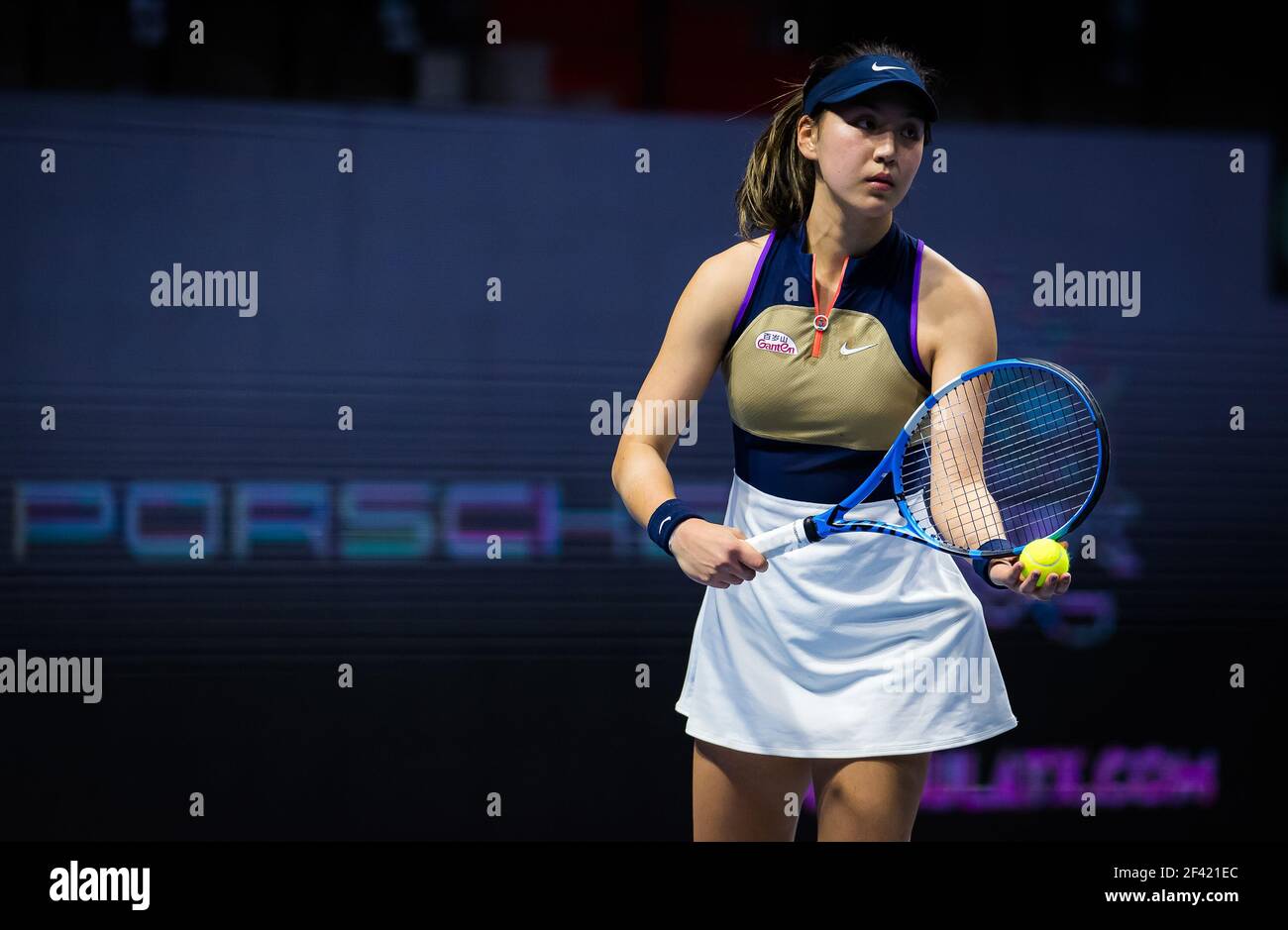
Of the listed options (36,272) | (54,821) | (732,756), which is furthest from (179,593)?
(732,756)

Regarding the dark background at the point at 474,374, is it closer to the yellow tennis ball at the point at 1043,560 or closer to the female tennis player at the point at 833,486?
the female tennis player at the point at 833,486

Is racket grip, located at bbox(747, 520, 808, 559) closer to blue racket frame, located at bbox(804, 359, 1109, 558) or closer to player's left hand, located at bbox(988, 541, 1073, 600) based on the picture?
blue racket frame, located at bbox(804, 359, 1109, 558)

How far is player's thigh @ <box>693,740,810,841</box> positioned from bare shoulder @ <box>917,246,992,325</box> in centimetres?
74

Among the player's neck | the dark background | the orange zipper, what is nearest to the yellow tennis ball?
the orange zipper

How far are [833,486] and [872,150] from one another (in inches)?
20.4

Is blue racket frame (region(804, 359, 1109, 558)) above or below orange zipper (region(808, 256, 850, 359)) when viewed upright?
below

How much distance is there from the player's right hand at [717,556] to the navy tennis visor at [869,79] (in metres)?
0.69

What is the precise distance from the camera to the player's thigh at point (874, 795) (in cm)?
206

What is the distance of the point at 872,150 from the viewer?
6.81 ft

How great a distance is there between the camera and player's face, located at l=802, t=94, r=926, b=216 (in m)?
2.07

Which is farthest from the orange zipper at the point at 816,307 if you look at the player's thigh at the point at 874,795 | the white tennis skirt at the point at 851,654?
the player's thigh at the point at 874,795

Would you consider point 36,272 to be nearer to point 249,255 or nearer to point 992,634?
point 249,255

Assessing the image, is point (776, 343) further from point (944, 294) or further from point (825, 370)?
point (944, 294)

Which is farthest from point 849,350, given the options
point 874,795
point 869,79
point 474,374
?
point 474,374
